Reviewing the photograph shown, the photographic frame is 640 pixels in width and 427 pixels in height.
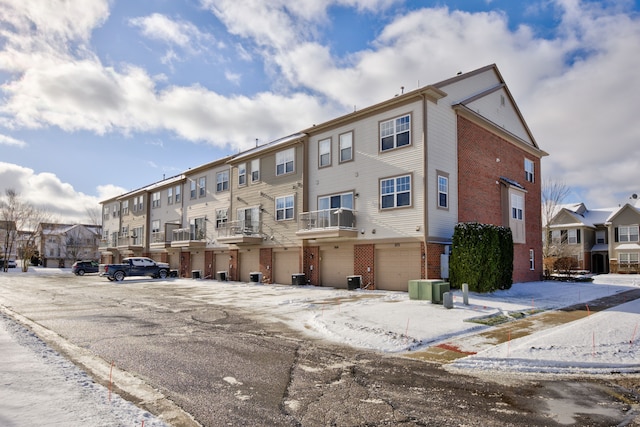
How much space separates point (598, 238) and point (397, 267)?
41742 millimetres

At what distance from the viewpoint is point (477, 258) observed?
18.4 meters

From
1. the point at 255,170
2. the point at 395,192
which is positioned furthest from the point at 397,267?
the point at 255,170

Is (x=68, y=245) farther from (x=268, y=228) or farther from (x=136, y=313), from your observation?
(x=136, y=313)

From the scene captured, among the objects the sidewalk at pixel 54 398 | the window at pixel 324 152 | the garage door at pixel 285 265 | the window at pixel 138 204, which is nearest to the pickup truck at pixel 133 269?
the window at pixel 138 204

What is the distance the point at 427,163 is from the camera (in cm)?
1983

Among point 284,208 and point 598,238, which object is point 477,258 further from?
point 598,238

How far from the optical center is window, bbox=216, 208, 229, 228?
109 feet

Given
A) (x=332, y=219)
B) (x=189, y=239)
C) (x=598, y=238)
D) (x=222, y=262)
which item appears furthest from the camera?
(x=598, y=238)

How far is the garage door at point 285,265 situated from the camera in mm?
26672

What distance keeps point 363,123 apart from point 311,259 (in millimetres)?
8475

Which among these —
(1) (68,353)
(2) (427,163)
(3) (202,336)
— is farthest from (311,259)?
(1) (68,353)

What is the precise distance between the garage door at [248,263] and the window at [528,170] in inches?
744

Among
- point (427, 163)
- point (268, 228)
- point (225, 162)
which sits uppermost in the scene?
point (225, 162)

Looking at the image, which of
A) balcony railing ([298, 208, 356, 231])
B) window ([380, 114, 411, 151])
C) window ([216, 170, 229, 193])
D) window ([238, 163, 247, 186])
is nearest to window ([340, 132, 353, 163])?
window ([380, 114, 411, 151])
